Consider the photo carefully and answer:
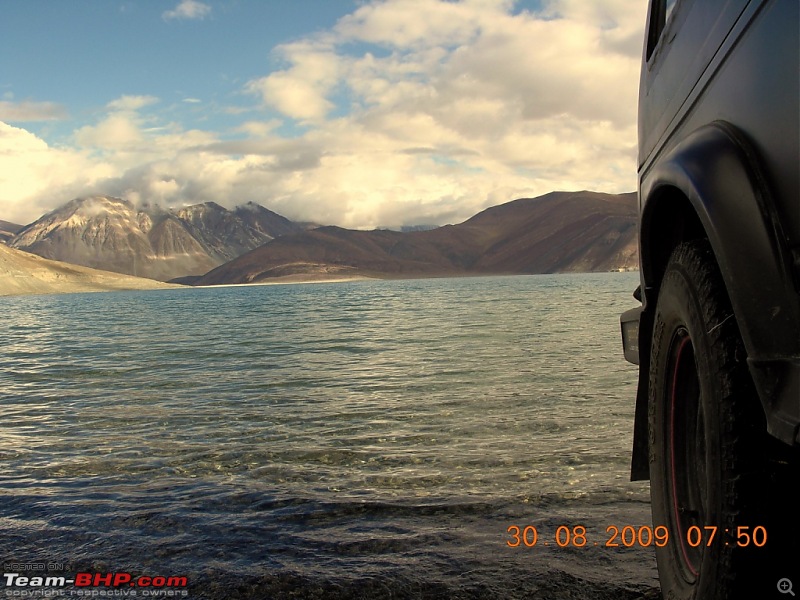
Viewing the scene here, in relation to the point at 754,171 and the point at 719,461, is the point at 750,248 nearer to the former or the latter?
the point at 754,171

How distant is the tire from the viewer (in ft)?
6.72

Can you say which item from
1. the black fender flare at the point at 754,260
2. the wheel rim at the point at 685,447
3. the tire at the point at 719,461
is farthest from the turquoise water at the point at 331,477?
the black fender flare at the point at 754,260

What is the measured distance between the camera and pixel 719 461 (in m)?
2.13

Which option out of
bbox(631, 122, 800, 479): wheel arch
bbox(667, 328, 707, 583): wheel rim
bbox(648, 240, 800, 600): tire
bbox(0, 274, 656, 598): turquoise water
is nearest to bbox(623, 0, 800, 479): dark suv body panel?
bbox(631, 122, 800, 479): wheel arch

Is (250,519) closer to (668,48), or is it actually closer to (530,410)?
(668,48)

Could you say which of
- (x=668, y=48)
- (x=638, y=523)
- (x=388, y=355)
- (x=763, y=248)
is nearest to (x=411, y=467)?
(x=638, y=523)

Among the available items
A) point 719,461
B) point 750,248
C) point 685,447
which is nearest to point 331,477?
point 685,447

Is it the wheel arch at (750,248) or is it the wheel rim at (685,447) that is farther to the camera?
the wheel rim at (685,447)

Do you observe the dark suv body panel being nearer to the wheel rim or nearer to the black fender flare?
the black fender flare

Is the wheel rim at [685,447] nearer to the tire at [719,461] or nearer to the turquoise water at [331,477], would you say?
the tire at [719,461]

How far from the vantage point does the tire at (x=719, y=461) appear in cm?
205

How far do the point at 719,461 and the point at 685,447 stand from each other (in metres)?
0.81

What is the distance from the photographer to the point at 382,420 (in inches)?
387

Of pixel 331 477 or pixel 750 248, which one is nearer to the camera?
pixel 750 248
